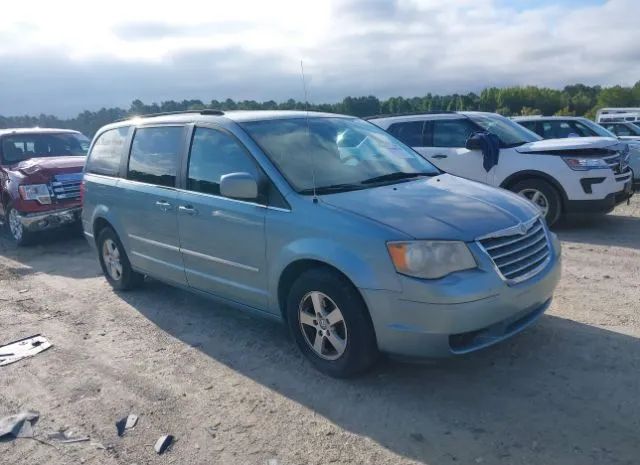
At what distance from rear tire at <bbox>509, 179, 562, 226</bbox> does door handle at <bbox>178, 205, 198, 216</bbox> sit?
5245 millimetres

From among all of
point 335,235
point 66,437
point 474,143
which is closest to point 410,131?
point 474,143

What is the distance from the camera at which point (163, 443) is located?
3.27m

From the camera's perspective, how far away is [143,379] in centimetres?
412

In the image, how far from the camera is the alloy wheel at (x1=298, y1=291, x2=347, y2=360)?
3.75 m

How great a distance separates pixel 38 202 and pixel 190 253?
5.39 m

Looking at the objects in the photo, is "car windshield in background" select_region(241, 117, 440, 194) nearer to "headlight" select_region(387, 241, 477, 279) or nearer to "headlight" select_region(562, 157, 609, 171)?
"headlight" select_region(387, 241, 477, 279)

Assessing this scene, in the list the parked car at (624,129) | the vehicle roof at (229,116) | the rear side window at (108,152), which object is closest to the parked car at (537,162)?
the vehicle roof at (229,116)

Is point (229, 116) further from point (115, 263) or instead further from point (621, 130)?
point (621, 130)

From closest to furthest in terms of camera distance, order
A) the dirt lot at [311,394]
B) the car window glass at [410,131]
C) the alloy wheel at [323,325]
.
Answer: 1. the dirt lot at [311,394]
2. the alloy wheel at [323,325]
3. the car window glass at [410,131]

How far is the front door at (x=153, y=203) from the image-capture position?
197 inches

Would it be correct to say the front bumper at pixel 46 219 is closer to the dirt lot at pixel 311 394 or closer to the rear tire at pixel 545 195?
the dirt lot at pixel 311 394

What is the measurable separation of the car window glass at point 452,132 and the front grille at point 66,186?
596 cm

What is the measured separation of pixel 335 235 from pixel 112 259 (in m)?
3.61

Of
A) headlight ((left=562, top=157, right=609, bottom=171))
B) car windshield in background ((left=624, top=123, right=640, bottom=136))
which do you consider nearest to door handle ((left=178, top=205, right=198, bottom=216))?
headlight ((left=562, top=157, right=609, bottom=171))
